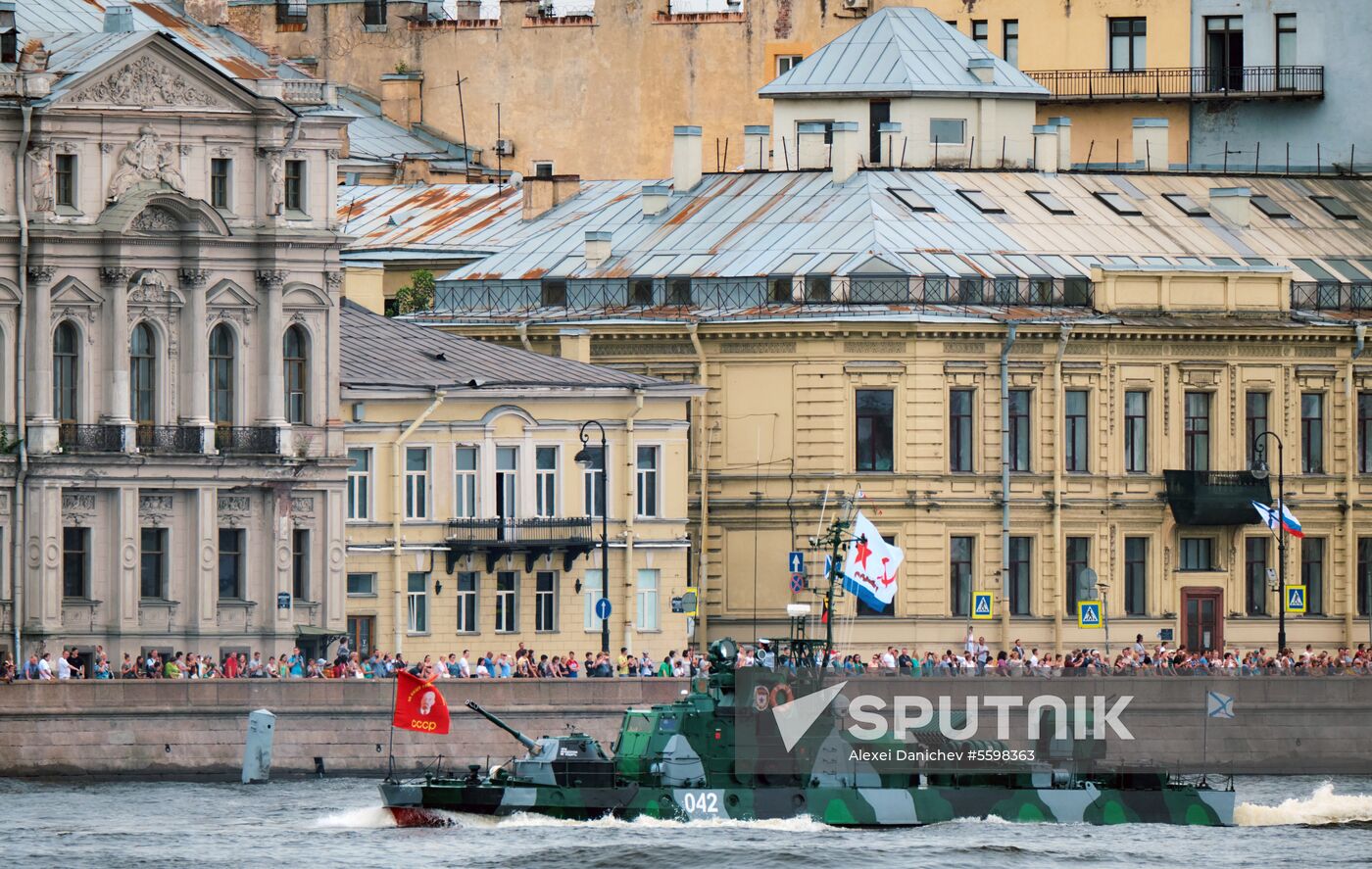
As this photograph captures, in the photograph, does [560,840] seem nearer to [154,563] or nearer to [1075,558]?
[154,563]

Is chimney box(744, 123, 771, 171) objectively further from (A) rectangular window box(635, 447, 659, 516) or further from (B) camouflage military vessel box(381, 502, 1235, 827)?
(B) camouflage military vessel box(381, 502, 1235, 827)

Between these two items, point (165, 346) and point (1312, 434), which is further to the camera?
point (1312, 434)

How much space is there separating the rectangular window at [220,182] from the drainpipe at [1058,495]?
1803 centimetres

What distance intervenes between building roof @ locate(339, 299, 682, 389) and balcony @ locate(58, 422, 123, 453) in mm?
6414

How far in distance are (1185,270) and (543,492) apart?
549 inches

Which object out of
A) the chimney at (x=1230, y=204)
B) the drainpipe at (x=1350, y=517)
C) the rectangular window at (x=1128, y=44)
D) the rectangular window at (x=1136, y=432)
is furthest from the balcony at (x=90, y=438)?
the rectangular window at (x=1128, y=44)

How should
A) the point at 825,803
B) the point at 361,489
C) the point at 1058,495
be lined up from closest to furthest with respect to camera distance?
1. the point at 825,803
2. the point at 361,489
3. the point at 1058,495

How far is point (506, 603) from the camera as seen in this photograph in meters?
108

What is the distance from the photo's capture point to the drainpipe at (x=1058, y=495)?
11169cm

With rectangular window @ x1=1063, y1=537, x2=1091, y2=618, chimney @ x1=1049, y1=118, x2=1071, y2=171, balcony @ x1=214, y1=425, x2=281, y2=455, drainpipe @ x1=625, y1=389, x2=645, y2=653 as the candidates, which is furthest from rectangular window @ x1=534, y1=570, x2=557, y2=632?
chimney @ x1=1049, y1=118, x2=1071, y2=171

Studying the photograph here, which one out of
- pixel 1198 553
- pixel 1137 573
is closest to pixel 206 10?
pixel 1137 573

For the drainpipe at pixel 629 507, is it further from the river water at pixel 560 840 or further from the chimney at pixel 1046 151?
the river water at pixel 560 840

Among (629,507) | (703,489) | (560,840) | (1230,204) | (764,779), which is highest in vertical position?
(1230,204)

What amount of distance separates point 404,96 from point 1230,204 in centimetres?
2962
